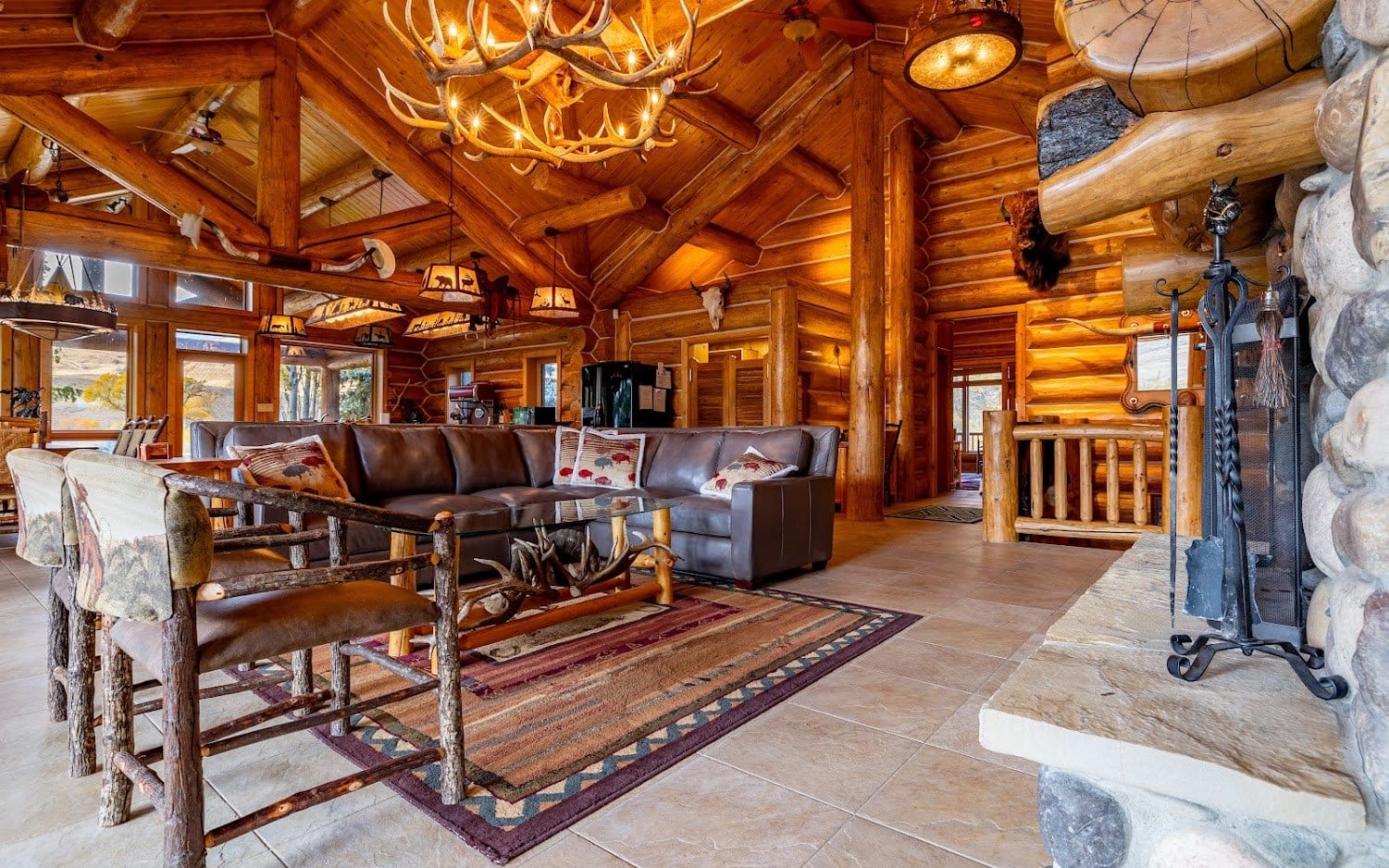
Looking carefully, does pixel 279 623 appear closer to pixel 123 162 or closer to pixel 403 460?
pixel 403 460

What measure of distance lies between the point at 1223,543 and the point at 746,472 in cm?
280

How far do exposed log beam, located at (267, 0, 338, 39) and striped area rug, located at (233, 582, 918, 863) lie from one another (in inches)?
235

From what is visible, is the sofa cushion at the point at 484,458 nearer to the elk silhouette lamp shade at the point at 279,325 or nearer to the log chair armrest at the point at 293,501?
the log chair armrest at the point at 293,501

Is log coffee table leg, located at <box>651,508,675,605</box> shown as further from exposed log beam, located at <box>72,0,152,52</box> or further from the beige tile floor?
exposed log beam, located at <box>72,0,152,52</box>

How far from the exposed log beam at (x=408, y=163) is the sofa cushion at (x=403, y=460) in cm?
426

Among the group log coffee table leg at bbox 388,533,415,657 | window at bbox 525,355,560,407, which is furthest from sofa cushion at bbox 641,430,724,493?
window at bbox 525,355,560,407

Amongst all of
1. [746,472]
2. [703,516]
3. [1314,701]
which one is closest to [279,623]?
[1314,701]

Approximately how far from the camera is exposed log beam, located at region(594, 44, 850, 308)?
6.82m

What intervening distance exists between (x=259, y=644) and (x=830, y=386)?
7.80 metres

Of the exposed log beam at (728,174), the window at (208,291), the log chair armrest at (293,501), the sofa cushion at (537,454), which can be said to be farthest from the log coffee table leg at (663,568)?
the window at (208,291)

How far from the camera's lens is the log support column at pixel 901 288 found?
24.4 ft

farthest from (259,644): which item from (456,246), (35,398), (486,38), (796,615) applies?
(456,246)

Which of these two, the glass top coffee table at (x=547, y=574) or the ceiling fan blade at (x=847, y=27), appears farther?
the ceiling fan blade at (x=847, y=27)

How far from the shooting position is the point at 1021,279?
7.24m
